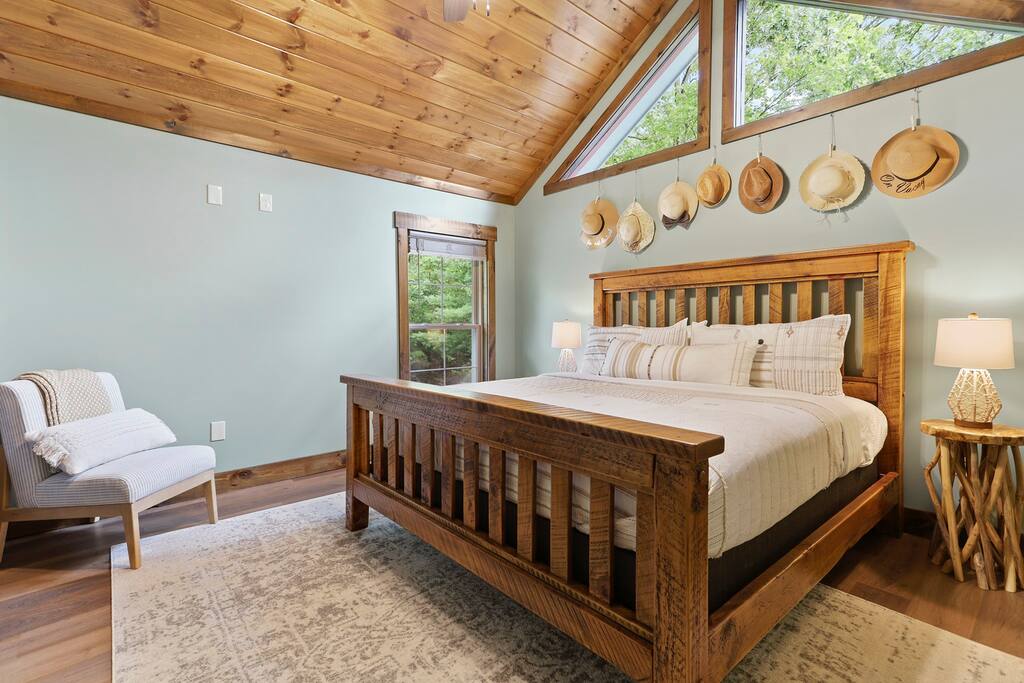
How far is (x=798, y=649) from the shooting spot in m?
1.56

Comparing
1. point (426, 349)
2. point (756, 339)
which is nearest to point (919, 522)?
point (756, 339)

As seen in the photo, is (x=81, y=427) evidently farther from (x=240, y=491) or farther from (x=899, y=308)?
(x=899, y=308)

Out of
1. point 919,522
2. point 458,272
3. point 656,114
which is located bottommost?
point 919,522

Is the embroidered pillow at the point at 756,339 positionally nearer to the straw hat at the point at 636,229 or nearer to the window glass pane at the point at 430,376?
the straw hat at the point at 636,229

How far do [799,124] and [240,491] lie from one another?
403 cm

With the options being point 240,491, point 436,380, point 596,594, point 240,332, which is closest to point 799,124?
point 596,594

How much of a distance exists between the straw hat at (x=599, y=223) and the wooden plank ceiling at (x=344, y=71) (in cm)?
75

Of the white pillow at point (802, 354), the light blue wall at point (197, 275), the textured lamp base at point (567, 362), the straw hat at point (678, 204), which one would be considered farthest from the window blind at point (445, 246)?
the white pillow at point (802, 354)

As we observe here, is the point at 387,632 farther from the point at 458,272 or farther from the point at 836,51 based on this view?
the point at 836,51

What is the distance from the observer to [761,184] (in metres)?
2.99

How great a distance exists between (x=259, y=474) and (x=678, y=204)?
10.9 ft

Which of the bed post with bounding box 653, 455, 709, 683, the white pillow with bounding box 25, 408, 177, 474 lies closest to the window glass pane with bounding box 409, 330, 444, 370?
the white pillow with bounding box 25, 408, 177, 474

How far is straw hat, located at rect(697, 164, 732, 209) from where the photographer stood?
320 cm

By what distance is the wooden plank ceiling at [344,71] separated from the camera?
2.41 metres
